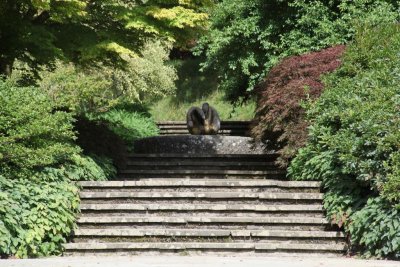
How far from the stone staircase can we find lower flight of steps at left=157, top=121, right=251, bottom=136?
12.1 m

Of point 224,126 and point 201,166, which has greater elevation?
point 224,126

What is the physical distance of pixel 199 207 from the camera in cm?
1175

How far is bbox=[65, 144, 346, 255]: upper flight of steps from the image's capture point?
35.4 feet

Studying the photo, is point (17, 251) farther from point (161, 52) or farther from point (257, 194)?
point (161, 52)

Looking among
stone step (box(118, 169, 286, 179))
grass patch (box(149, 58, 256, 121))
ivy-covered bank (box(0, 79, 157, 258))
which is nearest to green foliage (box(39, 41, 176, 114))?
grass patch (box(149, 58, 256, 121))

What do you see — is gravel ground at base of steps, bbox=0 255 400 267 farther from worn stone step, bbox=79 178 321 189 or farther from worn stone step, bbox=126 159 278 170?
worn stone step, bbox=126 159 278 170

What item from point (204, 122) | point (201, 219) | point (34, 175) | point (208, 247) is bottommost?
point (208, 247)

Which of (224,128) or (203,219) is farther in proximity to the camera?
(224,128)

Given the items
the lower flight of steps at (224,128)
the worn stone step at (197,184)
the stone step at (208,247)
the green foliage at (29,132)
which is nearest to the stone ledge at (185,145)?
the lower flight of steps at (224,128)

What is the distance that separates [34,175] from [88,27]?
174 inches

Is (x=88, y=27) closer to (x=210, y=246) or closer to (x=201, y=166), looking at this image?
(x=201, y=166)

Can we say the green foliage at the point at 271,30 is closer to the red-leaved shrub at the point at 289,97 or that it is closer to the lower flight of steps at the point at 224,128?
the lower flight of steps at the point at 224,128

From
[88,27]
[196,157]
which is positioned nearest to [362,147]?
[88,27]

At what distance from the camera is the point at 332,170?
11938 mm
